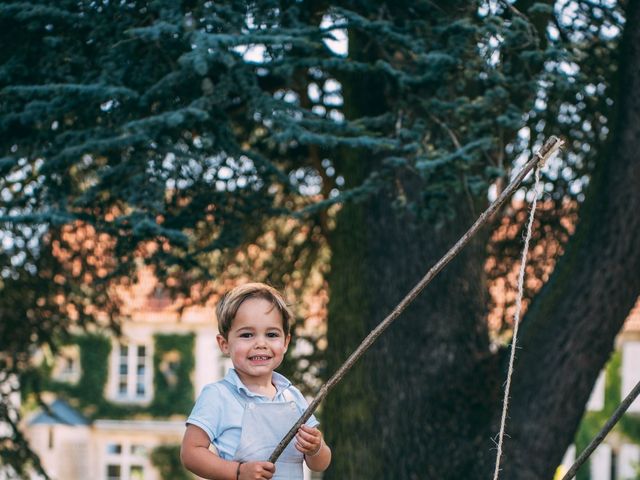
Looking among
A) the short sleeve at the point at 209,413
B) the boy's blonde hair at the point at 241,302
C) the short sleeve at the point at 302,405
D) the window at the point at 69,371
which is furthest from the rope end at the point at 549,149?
the window at the point at 69,371

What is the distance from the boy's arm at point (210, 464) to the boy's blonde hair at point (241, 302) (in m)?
0.33

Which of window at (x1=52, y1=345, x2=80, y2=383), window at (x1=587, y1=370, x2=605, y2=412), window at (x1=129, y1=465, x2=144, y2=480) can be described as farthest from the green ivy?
window at (x1=52, y1=345, x2=80, y2=383)

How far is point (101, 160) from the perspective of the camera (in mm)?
→ 8023

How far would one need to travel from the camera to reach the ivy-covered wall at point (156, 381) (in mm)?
27078

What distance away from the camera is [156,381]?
27.4 m

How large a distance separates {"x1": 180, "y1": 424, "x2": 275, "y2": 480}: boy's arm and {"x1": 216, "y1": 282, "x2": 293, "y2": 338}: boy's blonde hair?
33cm

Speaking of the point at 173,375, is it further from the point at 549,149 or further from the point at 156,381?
the point at 549,149

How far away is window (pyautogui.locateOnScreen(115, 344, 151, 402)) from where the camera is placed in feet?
90.0

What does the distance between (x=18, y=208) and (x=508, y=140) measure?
10.2 ft

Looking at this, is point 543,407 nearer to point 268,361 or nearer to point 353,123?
point 353,123

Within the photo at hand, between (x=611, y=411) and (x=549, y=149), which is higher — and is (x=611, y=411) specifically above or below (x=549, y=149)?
below

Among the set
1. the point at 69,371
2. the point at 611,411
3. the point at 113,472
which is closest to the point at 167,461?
the point at 113,472

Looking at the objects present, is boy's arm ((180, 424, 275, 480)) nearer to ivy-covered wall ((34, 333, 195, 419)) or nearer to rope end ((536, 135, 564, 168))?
rope end ((536, 135, 564, 168))

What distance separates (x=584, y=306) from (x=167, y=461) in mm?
21256
